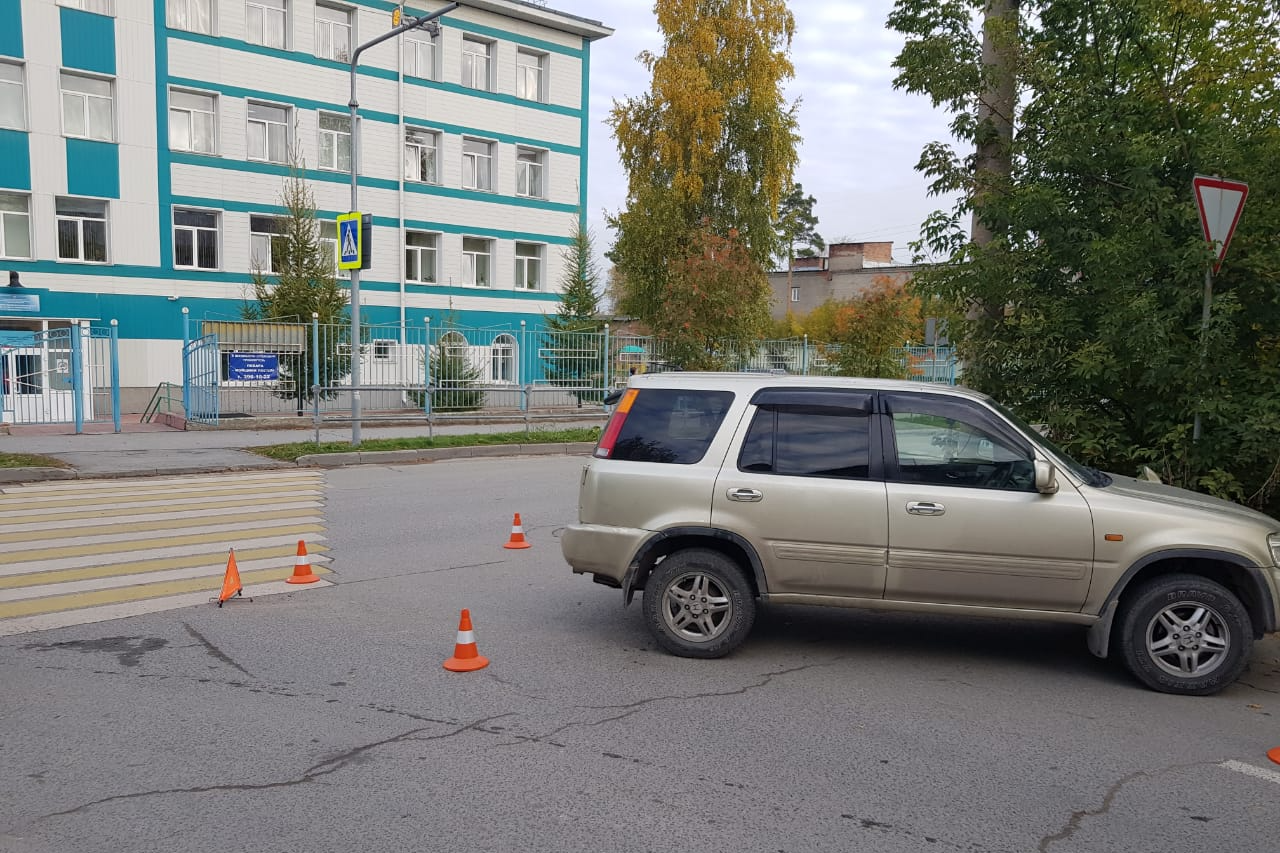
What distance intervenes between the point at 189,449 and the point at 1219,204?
16.3 metres

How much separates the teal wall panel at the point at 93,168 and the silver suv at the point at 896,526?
2655 centimetres

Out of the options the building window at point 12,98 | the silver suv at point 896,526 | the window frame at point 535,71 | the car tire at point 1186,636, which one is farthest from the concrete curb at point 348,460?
the window frame at point 535,71

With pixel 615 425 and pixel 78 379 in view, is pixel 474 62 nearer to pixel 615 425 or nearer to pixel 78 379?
pixel 78 379

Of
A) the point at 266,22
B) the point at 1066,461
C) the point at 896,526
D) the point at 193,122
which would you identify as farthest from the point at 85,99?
the point at 1066,461

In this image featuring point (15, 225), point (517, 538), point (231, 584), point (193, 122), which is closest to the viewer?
point (231, 584)

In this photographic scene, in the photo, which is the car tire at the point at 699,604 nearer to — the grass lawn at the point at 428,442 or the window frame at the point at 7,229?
the grass lawn at the point at 428,442

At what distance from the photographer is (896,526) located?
19.6 ft

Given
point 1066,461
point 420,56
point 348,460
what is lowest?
point 348,460

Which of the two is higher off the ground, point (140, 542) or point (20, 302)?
point (20, 302)

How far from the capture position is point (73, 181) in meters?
27.1

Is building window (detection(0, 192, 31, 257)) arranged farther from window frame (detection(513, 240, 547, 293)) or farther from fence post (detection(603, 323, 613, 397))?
fence post (detection(603, 323, 613, 397))

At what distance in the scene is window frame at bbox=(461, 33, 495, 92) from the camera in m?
A: 34.2

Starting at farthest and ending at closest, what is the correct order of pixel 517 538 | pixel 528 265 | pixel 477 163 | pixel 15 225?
1. pixel 528 265
2. pixel 477 163
3. pixel 15 225
4. pixel 517 538

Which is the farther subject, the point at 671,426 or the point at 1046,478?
the point at 671,426
